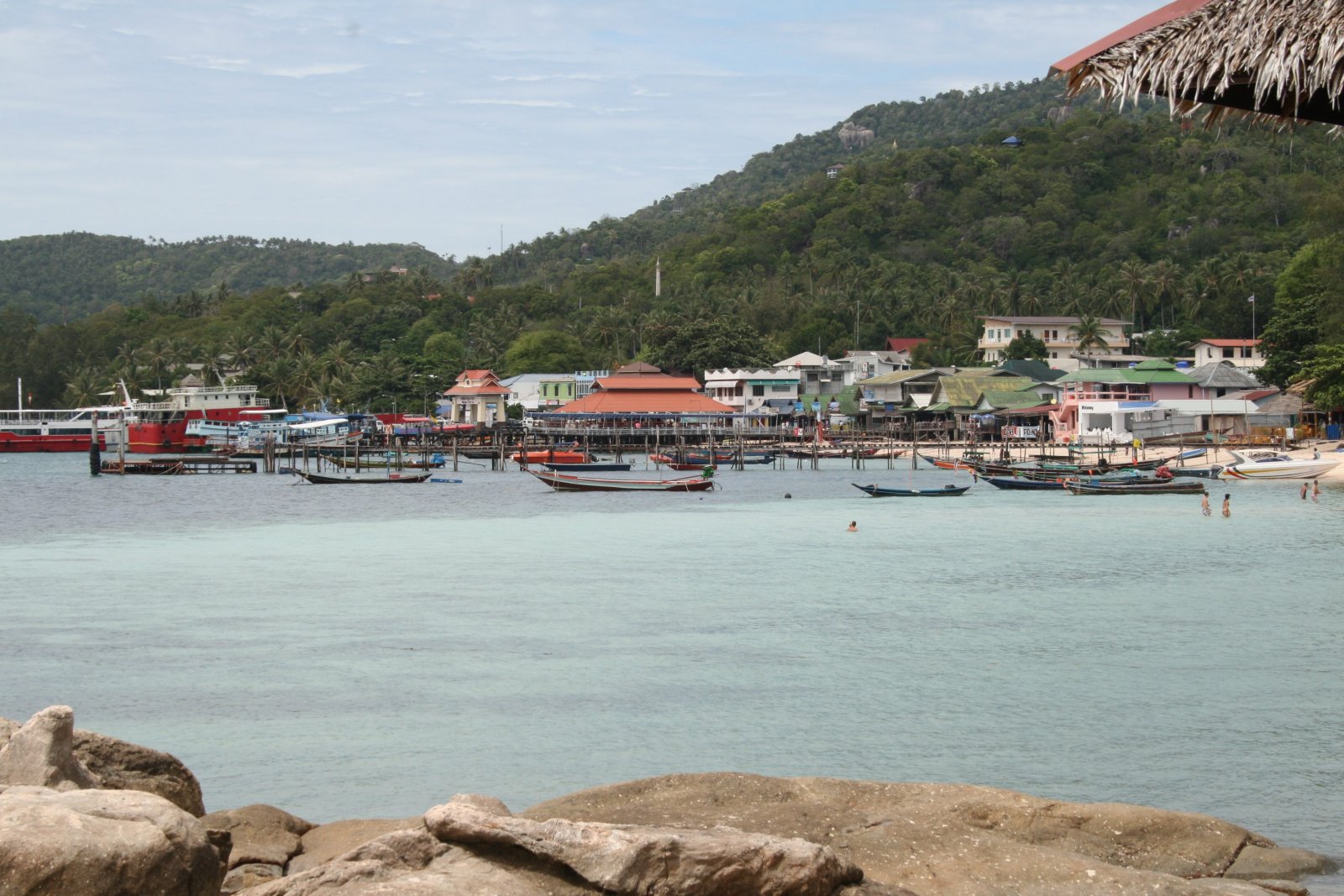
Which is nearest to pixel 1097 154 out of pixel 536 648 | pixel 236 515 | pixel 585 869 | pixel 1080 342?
pixel 1080 342

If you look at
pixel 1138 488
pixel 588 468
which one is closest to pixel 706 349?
pixel 588 468

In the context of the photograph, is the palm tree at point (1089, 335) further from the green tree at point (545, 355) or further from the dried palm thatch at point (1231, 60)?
the dried palm thatch at point (1231, 60)

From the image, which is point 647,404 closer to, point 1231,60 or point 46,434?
point 46,434

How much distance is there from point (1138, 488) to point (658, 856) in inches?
1763

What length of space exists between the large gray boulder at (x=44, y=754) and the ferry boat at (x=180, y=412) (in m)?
83.6

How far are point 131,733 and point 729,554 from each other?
19.0 m

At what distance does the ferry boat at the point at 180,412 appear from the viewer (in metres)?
85.9

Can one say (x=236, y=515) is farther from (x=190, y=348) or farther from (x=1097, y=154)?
(x=1097, y=154)

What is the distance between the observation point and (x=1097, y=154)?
463 ft

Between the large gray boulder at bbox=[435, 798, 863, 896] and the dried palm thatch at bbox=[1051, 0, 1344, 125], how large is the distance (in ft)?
16.9

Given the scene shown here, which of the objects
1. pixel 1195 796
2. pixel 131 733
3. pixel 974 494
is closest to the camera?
pixel 1195 796

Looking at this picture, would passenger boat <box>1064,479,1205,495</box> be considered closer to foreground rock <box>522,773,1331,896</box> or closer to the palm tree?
foreground rock <box>522,773,1331,896</box>

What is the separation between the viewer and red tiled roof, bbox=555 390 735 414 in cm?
8037

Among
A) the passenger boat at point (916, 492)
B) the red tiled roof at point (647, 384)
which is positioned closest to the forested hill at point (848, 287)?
the red tiled roof at point (647, 384)
